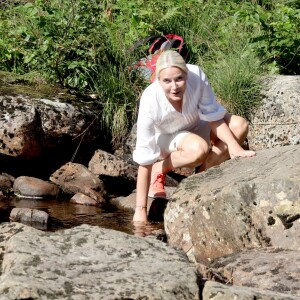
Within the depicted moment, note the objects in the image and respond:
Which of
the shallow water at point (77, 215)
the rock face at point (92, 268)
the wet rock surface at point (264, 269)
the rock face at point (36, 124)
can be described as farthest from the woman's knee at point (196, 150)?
the rock face at point (36, 124)

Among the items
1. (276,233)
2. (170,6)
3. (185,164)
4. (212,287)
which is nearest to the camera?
(212,287)

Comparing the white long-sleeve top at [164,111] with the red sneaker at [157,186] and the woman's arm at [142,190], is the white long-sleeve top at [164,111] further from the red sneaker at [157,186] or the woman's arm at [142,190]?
the red sneaker at [157,186]

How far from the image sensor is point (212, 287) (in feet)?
10.3

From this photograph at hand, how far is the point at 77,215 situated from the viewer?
660 cm

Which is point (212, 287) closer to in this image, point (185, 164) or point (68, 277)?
point (68, 277)

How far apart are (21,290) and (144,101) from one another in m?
2.74

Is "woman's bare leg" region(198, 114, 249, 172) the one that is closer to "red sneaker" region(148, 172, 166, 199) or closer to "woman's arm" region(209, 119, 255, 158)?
"woman's arm" region(209, 119, 255, 158)

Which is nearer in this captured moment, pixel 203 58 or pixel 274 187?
pixel 274 187

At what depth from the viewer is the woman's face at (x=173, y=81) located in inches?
210

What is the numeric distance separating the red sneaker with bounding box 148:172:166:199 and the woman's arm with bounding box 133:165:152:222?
337 millimetres

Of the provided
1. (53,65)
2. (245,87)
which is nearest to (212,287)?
(245,87)

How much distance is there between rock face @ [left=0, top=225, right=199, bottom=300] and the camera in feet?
9.93

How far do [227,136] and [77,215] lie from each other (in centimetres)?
161

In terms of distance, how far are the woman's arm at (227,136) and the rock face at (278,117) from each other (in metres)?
2.27
